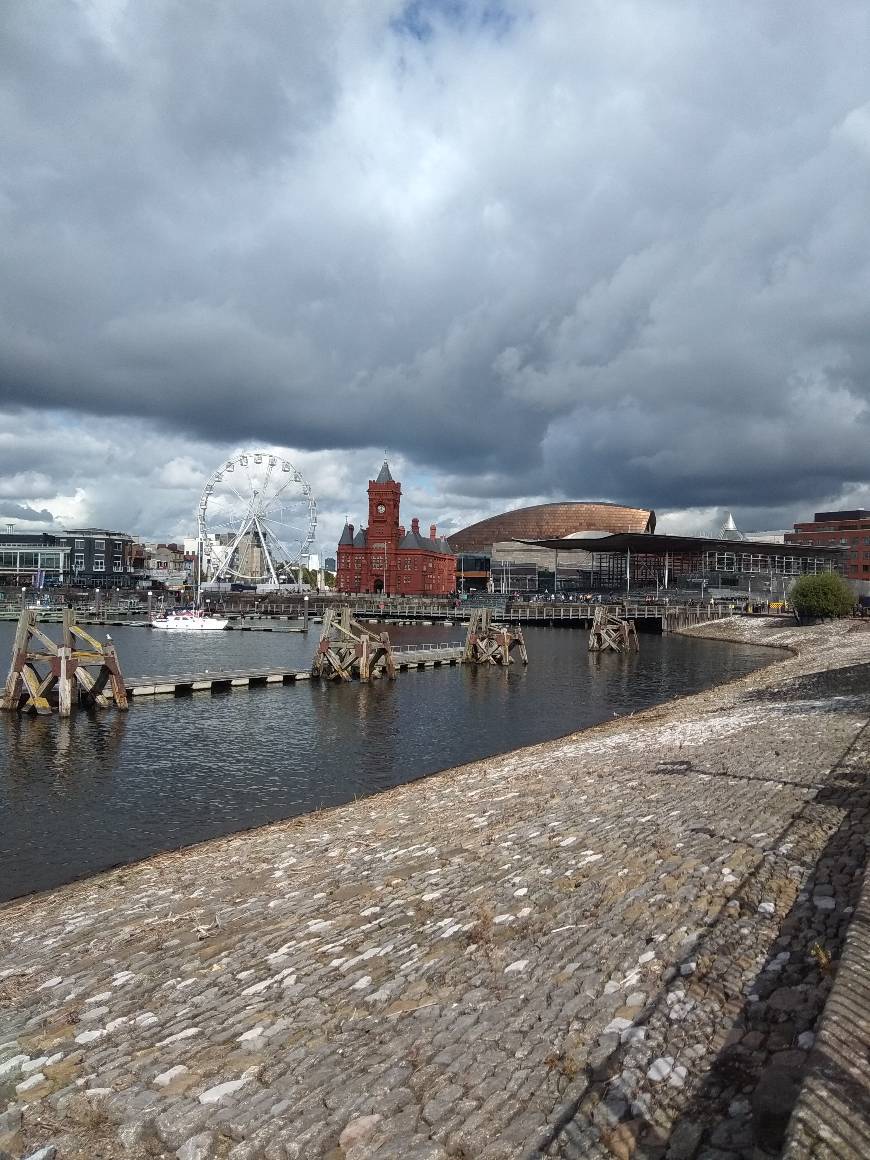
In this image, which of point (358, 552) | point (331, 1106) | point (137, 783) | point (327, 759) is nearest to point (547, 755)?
point (327, 759)

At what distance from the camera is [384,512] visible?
15000cm

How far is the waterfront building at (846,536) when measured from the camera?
15775 centimetres

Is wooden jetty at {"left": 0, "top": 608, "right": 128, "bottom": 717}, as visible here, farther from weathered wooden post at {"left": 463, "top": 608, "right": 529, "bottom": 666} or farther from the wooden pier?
weathered wooden post at {"left": 463, "top": 608, "right": 529, "bottom": 666}

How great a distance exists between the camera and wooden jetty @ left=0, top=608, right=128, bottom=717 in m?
34.3

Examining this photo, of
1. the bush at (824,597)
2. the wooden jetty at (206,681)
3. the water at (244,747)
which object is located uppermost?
the bush at (824,597)

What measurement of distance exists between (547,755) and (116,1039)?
1730 cm

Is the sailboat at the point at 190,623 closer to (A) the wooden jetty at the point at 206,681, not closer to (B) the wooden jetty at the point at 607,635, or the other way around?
(B) the wooden jetty at the point at 607,635

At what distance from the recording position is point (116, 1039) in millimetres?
7848

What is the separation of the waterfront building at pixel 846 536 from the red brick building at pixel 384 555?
82623 millimetres

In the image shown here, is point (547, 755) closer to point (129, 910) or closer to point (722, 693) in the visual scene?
point (129, 910)

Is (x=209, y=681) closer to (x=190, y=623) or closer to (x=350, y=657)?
(x=350, y=657)

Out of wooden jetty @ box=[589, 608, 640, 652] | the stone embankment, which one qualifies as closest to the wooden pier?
the stone embankment

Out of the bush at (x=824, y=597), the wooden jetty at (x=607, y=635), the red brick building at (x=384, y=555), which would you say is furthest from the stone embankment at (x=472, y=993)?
the red brick building at (x=384, y=555)

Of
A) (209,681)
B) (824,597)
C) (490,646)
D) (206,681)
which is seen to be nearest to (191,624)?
(490,646)
